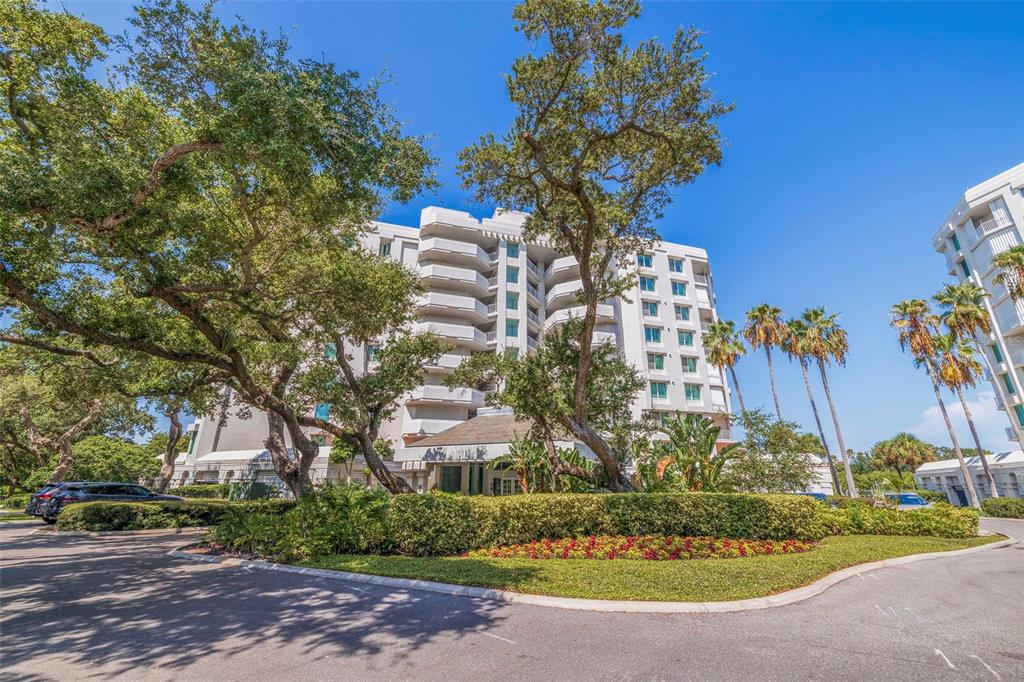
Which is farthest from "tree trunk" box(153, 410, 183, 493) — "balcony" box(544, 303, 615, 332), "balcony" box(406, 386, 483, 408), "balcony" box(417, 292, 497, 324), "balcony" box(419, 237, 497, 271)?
"balcony" box(544, 303, 615, 332)

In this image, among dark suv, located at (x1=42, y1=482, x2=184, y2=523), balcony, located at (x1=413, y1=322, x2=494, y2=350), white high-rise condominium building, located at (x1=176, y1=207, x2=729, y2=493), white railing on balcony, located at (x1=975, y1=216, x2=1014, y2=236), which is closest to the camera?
dark suv, located at (x1=42, y1=482, x2=184, y2=523)

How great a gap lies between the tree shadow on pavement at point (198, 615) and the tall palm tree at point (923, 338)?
40.5 metres

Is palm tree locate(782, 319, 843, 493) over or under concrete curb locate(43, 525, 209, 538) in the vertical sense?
over

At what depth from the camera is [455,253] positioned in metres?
42.4

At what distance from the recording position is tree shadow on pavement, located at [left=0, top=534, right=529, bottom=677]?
5473 millimetres

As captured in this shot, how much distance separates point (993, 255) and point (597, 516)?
44874mm

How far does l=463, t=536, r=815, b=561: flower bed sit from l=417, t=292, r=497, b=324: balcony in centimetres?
2954

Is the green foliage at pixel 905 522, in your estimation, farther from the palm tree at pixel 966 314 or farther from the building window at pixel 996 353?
the building window at pixel 996 353

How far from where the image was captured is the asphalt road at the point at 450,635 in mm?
4961

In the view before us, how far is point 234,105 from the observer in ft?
28.7

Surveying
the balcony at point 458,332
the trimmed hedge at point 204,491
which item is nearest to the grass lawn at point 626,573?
the balcony at point 458,332

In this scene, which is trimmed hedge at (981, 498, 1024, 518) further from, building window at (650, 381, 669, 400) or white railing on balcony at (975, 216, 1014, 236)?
building window at (650, 381, 669, 400)

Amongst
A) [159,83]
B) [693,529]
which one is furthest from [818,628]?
[159,83]

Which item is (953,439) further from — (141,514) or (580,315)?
(141,514)
